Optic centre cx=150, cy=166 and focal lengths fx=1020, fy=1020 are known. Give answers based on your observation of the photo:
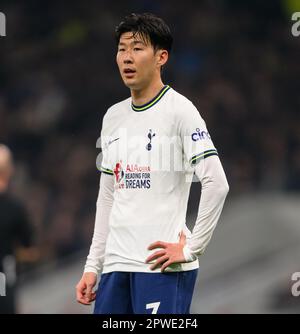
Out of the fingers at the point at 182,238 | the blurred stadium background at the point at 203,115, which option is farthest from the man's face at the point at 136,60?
the blurred stadium background at the point at 203,115

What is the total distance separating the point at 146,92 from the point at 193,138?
333 mm

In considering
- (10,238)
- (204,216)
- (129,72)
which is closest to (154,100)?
(129,72)

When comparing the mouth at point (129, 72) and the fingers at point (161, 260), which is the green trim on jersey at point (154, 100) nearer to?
the mouth at point (129, 72)

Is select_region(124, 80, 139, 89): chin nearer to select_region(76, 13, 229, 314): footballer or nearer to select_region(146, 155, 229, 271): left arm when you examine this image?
select_region(76, 13, 229, 314): footballer

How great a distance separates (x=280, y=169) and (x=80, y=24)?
9.98ft

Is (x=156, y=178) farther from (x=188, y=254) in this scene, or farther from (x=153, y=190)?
(x=188, y=254)

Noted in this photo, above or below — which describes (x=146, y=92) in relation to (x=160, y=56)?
below

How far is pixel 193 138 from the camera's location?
4242 mm

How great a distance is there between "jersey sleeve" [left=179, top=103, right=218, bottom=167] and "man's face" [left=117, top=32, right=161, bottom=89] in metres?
0.24

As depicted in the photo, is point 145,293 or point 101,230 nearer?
point 145,293

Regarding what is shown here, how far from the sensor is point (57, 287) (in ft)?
30.8

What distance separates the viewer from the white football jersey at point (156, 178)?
14.0 ft

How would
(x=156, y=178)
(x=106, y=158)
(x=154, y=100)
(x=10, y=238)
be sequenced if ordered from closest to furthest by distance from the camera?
(x=156, y=178), (x=154, y=100), (x=106, y=158), (x=10, y=238)

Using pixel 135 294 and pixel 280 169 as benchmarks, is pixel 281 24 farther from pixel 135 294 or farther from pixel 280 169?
pixel 135 294
